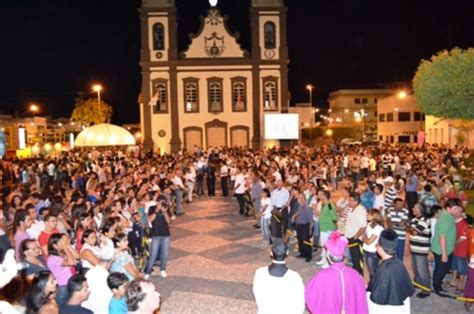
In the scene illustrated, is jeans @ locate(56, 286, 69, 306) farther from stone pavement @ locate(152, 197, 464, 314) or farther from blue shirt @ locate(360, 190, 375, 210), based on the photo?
blue shirt @ locate(360, 190, 375, 210)

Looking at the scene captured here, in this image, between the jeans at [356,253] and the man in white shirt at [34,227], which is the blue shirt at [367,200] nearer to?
the jeans at [356,253]

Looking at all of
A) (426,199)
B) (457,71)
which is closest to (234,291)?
(426,199)

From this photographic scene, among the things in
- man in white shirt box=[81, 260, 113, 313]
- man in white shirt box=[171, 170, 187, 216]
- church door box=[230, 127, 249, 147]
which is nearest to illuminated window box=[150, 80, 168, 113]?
church door box=[230, 127, 249, 147]

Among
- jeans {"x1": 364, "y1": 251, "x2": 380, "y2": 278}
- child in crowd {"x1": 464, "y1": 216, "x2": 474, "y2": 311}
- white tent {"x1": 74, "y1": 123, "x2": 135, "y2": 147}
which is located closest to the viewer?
child in crowd {"x1": 464, "y1": 216, "x2": 474, "y2": 311}

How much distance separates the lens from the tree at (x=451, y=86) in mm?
18672

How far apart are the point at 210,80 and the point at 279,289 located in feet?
127

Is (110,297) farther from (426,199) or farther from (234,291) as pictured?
(426,199)

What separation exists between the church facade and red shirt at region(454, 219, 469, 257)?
33.9 metres

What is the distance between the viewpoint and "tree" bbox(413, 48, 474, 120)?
18.7 m

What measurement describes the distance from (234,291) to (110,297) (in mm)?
3627

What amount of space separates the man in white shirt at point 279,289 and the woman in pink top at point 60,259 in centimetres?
284

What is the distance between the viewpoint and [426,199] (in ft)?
33.5

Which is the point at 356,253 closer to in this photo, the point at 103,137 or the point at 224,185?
the point at 103,137

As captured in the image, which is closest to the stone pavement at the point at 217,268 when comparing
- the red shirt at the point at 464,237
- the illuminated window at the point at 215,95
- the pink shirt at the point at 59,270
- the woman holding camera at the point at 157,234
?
the woman holding camera at the point at 157,234
